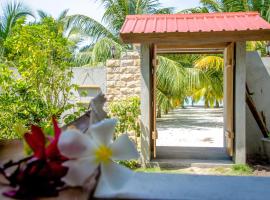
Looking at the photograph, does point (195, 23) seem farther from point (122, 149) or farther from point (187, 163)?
point (122, 149)

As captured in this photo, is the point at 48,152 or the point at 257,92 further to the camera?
the point at 257,92

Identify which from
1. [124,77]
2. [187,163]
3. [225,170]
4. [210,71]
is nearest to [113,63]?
[124,77]

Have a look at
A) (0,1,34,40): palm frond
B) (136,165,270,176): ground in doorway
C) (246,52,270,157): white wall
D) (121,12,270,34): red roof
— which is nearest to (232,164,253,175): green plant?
(136,165,270,176): ground in doorway

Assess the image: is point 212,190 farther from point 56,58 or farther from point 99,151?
point 56,58

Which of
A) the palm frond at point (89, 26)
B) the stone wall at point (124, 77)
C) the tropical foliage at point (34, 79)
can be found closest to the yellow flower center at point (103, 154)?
the tropical foliage at point (34, 79)

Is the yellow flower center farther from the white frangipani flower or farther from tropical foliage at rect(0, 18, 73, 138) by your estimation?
tropical foliage at rect(0, 18, 73, 138)

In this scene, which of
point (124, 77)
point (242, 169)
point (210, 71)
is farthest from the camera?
point (210, 71)

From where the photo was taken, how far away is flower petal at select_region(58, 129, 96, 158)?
2.05ft

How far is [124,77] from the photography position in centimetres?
602

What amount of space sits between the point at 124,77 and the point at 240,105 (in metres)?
2.14

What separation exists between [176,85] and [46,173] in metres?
8.88

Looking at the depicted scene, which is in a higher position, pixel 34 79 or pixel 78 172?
pixel 34 79

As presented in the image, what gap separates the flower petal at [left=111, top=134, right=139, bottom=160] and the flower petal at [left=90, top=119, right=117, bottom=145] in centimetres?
2

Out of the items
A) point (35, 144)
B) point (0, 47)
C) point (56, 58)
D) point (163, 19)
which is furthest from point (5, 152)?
point (0, 47)
